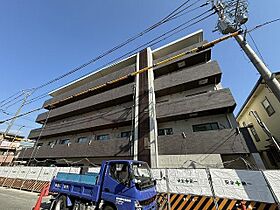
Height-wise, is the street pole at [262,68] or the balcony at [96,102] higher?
the balcony at [96,102]

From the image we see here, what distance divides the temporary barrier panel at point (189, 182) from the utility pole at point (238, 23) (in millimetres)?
4589

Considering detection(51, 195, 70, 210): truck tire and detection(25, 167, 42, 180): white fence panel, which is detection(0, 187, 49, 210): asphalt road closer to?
detection(51, 195, 70, 210): truck tire

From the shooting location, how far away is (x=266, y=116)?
40.2 ft

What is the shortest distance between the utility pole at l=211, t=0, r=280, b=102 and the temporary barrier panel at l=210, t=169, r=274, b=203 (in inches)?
137

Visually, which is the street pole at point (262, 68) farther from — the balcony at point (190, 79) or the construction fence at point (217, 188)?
the balcony at point (190, 79)

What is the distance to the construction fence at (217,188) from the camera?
5.18 m

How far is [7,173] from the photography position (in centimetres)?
1534

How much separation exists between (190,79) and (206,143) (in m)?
5.55

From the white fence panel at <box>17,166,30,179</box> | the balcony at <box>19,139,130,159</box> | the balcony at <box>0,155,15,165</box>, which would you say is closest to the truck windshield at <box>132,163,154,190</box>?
the balcony at <box>19,139,130,159</box>

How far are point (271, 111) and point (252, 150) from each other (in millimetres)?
5185

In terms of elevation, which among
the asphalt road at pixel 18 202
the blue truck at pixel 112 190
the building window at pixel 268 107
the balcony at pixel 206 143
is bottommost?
the asphalt road at pixel 18 202

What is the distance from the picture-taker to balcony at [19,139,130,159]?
12.8 meters

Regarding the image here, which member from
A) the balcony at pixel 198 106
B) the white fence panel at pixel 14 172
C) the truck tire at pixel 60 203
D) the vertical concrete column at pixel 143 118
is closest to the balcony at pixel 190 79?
the vertical concrete column at pixel 143 118

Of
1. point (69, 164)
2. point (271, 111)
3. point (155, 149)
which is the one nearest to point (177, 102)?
point (155, 149)
